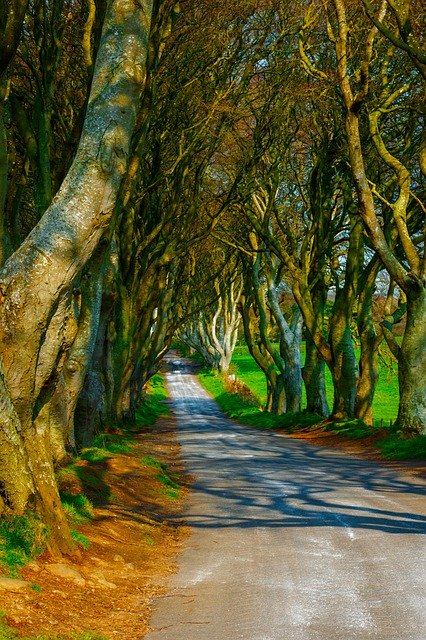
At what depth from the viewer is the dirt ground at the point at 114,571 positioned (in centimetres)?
633

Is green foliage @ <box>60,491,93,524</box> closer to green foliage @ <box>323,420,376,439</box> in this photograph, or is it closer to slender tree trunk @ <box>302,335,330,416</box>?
green foliage @ <box>323,420,376,439</box>

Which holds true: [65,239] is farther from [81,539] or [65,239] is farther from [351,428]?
[351,428]

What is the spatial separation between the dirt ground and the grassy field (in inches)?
→ 762

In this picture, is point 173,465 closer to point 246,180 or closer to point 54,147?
point 54,147

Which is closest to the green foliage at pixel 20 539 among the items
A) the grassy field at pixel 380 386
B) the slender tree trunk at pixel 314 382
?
the slender tree trunk at pixel 314 382

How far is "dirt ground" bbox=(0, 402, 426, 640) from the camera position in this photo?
6328 mm

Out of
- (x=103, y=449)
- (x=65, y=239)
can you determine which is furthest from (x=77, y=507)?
(x=103, y=449)

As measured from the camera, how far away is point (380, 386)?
67.7 m

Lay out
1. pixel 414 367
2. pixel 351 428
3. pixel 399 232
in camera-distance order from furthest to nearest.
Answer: pixel 351 428
pixel 399 232
pixel 414 367

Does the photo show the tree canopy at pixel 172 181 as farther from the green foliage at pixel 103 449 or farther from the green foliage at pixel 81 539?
the green foliage at pixel 103 449

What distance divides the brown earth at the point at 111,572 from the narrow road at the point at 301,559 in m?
0.24

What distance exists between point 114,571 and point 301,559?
182 cm

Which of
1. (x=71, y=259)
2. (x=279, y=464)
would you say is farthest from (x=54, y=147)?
(x=71, y=259)

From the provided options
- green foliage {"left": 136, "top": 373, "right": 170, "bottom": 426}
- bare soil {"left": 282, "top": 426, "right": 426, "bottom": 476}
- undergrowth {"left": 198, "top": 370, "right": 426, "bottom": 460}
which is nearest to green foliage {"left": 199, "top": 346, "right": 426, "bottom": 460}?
undergrowth {"left": 198, "top": 370, "right": 426, "bottom": 460}
